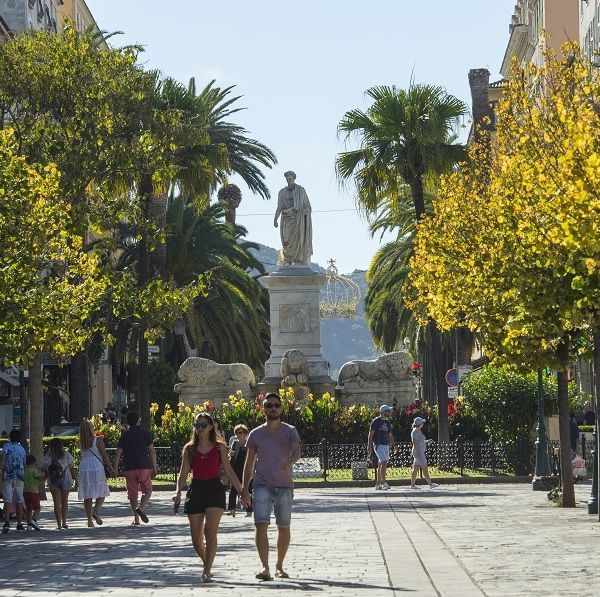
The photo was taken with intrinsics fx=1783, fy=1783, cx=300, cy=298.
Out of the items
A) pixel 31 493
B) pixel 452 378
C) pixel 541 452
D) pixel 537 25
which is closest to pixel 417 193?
pixel 452 378

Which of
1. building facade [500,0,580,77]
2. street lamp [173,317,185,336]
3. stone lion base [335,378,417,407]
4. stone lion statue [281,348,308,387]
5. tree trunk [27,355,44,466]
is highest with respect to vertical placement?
building facade [500,0,580,77]

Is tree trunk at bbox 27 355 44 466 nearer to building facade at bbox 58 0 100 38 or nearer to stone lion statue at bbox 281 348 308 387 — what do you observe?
stone lion statue at bbox 281 348 308 387

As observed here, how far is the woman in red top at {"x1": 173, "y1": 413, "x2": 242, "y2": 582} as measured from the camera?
51.4ft

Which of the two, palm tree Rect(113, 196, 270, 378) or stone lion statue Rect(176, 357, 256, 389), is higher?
palm tree Rect(113, 196, 270, 378)

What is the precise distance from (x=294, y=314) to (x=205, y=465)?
32.6 meters

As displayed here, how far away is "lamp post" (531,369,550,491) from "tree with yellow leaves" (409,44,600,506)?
438 centimetres

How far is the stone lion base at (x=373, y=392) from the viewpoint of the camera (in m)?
47.9

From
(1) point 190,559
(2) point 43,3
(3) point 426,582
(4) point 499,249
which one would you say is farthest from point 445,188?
(2) point 43,3

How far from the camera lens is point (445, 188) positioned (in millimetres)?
30562

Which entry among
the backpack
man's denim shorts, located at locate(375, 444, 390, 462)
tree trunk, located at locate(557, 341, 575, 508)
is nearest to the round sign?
man's denim shorts, located at locate(375, 444, 390, 462)

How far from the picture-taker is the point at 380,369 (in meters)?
48.2

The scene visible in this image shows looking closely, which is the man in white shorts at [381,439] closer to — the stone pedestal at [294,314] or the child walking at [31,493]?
the child walking at [31,493]

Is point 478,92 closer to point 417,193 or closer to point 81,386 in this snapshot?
point 81,386

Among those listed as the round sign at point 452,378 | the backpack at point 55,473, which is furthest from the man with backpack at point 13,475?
the round sign at point 452,378
